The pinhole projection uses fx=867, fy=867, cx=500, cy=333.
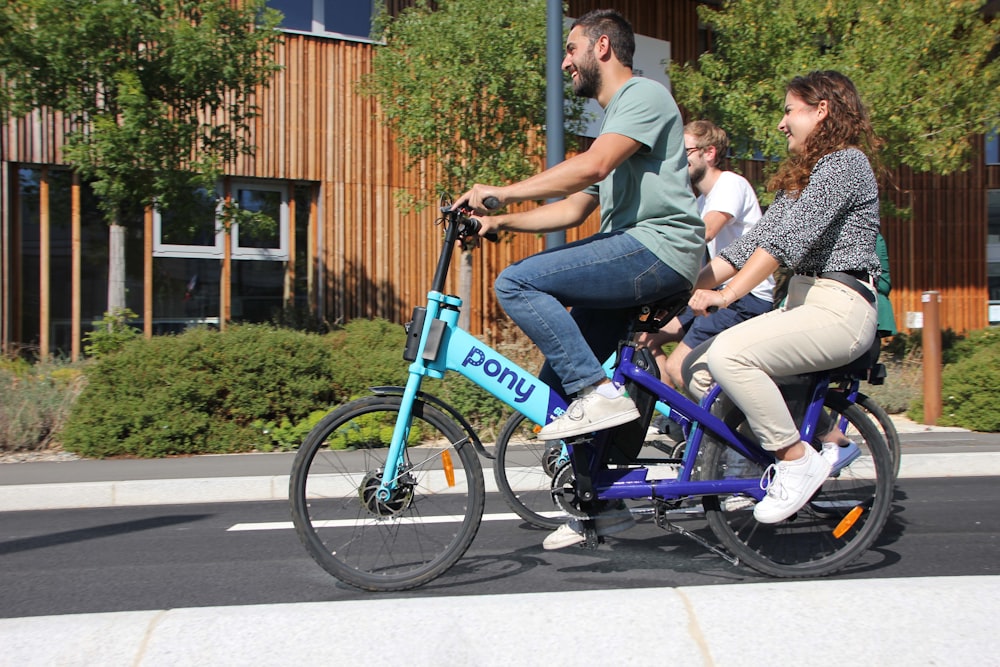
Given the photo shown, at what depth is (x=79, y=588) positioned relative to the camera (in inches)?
143

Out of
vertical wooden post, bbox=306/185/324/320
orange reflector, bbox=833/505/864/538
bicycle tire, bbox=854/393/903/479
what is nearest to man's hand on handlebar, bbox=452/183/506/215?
bicycle tire, bbox=854/393/903/479

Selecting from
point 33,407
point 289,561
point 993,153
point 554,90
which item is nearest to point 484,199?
point 289,561

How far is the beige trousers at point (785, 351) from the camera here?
3.23m

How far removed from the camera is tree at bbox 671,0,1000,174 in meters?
Result: 10.0

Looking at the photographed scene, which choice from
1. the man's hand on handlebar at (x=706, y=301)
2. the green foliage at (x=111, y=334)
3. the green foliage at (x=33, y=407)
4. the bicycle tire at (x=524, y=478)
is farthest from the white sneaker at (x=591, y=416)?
the green foliage at (x=111, y=334)

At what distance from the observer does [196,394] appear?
7.00m

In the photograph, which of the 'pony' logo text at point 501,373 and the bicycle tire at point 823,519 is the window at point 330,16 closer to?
the 'pony' logo text at point 501,373

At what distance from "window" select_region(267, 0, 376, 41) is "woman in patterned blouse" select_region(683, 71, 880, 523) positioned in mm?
10760

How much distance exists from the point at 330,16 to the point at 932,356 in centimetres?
970

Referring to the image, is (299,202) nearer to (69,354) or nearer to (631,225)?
(69,354)

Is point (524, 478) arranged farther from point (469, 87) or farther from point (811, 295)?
point (469, 87)

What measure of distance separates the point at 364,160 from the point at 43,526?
8.91m

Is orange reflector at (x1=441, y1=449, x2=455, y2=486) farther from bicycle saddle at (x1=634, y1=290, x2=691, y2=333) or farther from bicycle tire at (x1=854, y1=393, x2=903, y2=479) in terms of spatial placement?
bicycle tire at (x1=854, y1=393, x2=903, y2=479)

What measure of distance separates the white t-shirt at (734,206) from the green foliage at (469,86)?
565cm
